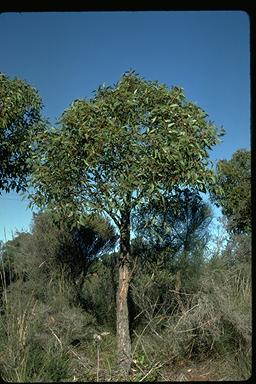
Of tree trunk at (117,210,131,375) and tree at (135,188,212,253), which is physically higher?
tree at (135,188,212,253)

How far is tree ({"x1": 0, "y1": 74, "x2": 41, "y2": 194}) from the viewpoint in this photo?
5344 millimetres

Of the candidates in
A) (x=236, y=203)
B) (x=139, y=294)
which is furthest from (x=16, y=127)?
(x=236, y=203)

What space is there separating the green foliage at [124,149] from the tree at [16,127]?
0.82 meters

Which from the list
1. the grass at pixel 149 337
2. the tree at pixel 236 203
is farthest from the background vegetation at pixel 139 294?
the tree at pixel 236 203

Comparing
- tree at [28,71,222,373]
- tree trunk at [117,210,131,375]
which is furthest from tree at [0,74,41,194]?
tree trunk at [117,210,131,375]

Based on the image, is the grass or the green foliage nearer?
the grass

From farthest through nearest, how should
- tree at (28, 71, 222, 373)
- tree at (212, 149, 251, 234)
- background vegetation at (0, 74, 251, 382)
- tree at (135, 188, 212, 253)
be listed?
tree at (212, 149, 251, 234)
tree at (135, 188, 212, 253)
tree at (28, 71, 222, 373)
background vegetation at (0, 74, 251, 382)

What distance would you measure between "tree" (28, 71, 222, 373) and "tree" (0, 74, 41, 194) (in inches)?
31.9

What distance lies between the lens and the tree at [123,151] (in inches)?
172

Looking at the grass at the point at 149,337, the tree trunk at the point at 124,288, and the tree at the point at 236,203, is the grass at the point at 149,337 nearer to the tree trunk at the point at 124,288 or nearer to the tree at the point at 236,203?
the tree trunk at the point at 124,288

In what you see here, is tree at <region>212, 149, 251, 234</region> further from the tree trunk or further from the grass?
the tree trunk

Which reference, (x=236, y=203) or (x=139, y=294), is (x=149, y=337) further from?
(x=236, y=203)

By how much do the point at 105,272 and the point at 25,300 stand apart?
128 inches
